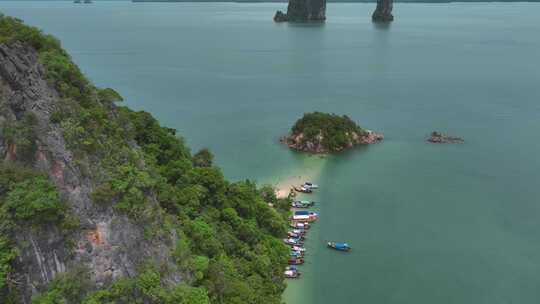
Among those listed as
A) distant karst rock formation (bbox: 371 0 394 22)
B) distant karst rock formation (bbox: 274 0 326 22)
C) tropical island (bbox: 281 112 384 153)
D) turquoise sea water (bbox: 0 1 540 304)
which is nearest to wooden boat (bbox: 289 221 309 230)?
turquoise sea water (bbox: 0 1 540 304)

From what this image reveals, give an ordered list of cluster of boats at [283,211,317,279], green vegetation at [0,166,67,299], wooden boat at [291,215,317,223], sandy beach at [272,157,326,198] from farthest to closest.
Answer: sandy beach at [272,157,326,198]
wooden boat at [291,215,317,223]
cluster of boats at [283,211,317,279]
green vegetation at [0,166,67,299]

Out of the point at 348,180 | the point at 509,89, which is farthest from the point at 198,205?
the point at 509,89

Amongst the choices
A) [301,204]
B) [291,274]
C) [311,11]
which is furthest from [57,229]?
[311,11]

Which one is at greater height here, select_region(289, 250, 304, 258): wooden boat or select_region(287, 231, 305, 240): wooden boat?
select_region(287, 231, 305, 240): wooden boat

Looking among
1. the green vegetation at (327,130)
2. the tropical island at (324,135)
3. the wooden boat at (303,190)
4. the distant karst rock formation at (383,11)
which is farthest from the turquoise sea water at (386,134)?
the distant karst rock formation at (383,11)

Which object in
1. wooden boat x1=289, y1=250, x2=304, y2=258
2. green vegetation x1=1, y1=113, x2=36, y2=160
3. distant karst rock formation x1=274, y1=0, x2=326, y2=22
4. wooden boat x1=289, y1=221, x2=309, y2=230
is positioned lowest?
wooden boat x1=289, y1=250, x2=304, y2=258

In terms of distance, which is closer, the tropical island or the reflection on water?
the tropical island

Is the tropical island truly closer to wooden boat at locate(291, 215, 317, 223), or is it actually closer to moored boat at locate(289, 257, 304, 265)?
wooden boat at locate(291, 215, 317, 223)
